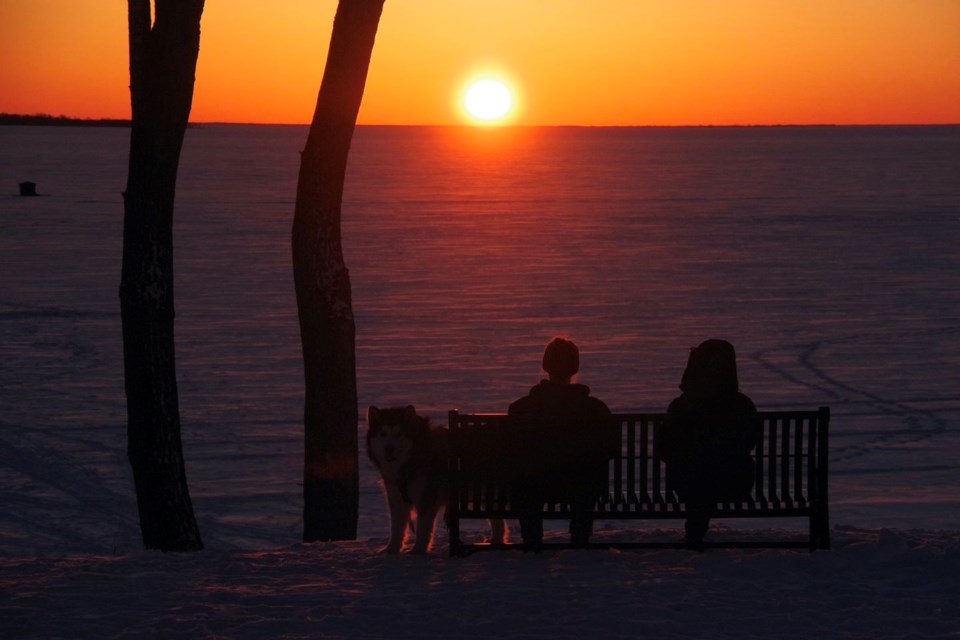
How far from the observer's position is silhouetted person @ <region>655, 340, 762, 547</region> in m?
7.49

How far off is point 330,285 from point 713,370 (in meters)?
2.82

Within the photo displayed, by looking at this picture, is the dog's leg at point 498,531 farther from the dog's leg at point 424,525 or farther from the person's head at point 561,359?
→ the person's head at point 561,359

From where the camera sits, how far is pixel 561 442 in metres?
7.40

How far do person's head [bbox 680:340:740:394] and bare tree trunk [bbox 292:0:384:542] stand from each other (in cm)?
248

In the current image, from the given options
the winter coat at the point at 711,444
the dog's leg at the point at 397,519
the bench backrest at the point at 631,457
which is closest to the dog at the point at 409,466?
the dog's leg at the point at 397,519

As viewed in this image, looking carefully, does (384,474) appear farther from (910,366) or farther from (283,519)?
(910,366)

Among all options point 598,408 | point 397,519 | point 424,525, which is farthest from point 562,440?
point 397,519

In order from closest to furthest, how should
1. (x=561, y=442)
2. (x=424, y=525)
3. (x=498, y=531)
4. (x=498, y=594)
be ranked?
(x=498, y=594) < (x=561, y=442) < (x=424, y=525) < (x=498, y=531)

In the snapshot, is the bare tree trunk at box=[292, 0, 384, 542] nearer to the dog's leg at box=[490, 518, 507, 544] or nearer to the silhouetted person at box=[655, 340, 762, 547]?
the dog's leg at box=[490, 518, 507, 544]

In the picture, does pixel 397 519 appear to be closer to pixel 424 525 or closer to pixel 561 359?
pixel 424 525

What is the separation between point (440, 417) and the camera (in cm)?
1498

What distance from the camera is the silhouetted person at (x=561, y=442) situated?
7.38 metres

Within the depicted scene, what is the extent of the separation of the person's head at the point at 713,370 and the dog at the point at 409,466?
55.6 inches

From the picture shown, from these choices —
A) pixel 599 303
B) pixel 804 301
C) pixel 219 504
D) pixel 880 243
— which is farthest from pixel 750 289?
pixel 219 504
